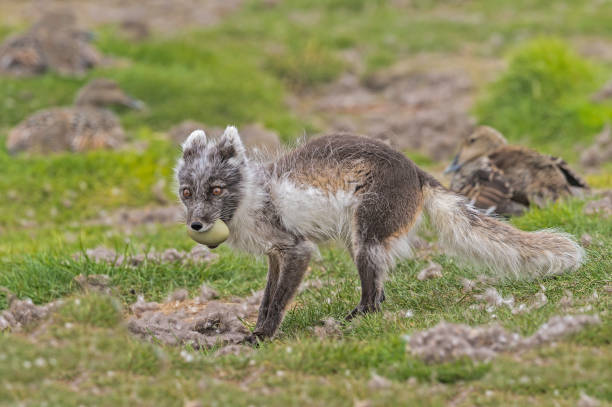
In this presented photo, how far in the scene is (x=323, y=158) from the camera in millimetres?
6203

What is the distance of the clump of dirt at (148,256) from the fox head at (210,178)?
1.77m

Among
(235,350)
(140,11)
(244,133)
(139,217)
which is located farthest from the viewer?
(140,11)

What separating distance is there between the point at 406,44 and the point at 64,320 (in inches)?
638

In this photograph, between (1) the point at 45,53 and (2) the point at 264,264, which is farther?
(1) the point at 45,53

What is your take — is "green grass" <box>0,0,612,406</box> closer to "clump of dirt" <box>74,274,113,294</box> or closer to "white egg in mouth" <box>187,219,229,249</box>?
"clump of dirt" <box>74,274,113,294</box>

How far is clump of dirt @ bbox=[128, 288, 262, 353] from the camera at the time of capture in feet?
19.3

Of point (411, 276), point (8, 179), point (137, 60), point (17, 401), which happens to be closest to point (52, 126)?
point (8, 179)

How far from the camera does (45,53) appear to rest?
1577 centimetres

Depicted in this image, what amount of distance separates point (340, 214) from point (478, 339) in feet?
5.70

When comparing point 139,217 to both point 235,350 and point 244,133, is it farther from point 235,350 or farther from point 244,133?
point 235,350

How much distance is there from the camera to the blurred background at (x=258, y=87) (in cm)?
1175

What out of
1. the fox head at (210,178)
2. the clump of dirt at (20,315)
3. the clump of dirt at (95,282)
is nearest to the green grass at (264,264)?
the clump of dirt at (95,282)

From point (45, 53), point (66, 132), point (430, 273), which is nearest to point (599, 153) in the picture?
point (430, 273)

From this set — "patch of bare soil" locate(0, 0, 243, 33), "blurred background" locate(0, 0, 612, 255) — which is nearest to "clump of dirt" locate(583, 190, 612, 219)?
"blurred background" locate(0, 0, 612, 255)
